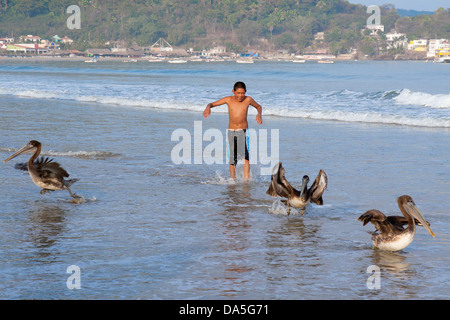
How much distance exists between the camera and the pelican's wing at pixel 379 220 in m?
6.69

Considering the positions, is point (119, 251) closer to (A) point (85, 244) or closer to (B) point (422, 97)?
(A) point (85, 244)

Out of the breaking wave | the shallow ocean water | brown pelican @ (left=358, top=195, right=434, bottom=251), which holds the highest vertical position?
brown pelican @ (left=358, top=195, right=434, bottom=251)

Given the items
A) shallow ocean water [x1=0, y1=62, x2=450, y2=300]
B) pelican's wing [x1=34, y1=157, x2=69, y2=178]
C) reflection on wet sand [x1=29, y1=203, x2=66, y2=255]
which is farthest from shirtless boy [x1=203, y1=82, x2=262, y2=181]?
reflection on wet sand [x1=29, y1=203, x2=66, y2=255]

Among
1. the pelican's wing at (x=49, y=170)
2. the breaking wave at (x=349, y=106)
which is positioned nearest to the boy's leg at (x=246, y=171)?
the pelican's wing at (x=49, y=170)

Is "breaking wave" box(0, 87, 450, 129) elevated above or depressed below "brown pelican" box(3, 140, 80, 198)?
below

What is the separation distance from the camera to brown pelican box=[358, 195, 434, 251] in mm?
6594

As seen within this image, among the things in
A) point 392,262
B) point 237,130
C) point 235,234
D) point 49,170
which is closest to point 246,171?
point 237,130

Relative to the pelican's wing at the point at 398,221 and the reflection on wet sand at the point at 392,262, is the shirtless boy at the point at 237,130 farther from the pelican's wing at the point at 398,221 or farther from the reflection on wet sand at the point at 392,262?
Result: the reflection on wet sand at the point at 392,262

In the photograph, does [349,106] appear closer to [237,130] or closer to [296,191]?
[237,130]

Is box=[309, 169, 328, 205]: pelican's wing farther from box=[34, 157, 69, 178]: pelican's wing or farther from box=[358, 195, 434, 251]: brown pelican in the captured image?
box=[34, 157, 69, 178]: pelican's wing

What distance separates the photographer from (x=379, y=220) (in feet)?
22.0

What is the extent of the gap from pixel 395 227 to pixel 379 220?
245 millimetres
